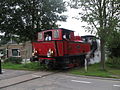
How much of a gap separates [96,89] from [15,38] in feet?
39.1

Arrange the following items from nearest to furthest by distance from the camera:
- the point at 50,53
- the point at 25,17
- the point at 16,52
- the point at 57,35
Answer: the point at 50,53 < the point at 57,35 < the point at 25,17 < the point at 16,52

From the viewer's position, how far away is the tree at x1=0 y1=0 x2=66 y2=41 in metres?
16.1

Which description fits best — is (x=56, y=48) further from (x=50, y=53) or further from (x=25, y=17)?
(x=25, y=17)

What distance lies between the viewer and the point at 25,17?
53.7ft

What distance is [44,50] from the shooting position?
12805 millimetres

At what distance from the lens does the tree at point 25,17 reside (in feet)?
52.9

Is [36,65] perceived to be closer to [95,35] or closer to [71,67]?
[71,67]

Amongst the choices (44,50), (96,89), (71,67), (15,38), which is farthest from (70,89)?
(15,38)

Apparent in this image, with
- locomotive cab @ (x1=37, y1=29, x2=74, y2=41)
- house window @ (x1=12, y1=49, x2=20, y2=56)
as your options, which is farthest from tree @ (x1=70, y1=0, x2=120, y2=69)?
house window @ (x1=12, y1=49, x2=20, y2=56)

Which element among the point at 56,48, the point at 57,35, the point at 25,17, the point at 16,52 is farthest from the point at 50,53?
the point at 16,52

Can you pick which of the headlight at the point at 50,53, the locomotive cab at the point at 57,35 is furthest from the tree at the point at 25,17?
the headlight at the point at 50,53

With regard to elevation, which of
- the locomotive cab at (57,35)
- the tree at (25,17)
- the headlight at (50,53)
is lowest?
the headlight at (50,53)

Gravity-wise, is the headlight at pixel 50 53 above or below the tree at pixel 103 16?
below

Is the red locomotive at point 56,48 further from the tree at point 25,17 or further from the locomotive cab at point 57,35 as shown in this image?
the tree at point 25,17
